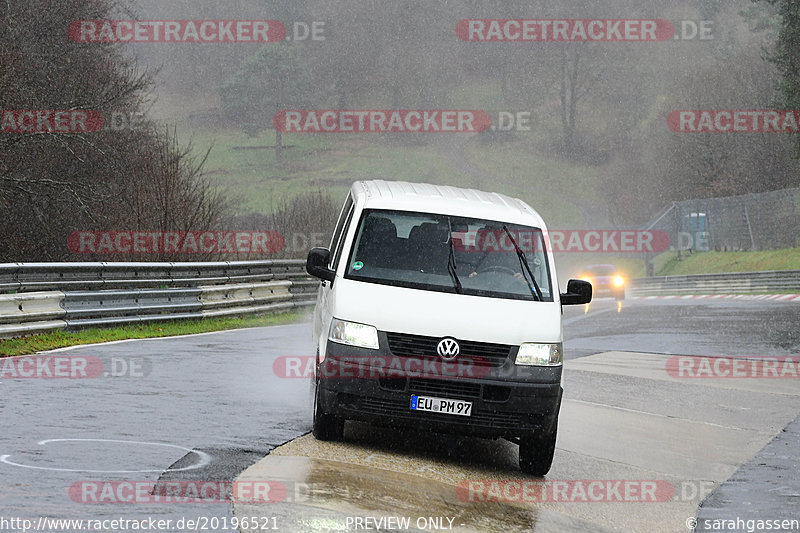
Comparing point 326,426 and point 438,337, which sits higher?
point 438,337

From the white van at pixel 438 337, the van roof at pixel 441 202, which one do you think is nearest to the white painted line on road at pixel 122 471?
the white van at pixel 438 337

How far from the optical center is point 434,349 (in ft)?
27.9

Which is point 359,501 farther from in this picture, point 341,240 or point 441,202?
point 441,202

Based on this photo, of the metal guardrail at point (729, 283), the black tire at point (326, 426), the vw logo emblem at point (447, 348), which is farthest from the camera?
the metal guardrail at point (729, 283)

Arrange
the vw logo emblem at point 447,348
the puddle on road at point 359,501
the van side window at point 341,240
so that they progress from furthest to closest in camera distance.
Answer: the van side window at point 341,240
the vw logo emblem at point 447,348
the puddle on road at point 359,501

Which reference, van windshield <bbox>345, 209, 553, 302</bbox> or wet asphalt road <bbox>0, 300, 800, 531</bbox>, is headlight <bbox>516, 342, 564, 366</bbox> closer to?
van windshield <bbox>345, 209, 553, 302</bbox>

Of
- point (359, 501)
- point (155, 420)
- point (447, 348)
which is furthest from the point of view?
point (155, 420)

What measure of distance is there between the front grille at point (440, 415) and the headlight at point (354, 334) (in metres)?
0.43

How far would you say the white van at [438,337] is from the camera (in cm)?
851

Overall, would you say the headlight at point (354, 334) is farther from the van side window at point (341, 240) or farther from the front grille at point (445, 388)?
the van side window at point (341, 240)

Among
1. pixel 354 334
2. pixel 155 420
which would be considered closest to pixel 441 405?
pixel 354 334

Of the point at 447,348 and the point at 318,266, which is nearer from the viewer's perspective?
the point at 447,348

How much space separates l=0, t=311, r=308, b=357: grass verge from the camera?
15528 mm

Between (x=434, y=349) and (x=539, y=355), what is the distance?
85 cm
